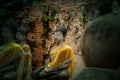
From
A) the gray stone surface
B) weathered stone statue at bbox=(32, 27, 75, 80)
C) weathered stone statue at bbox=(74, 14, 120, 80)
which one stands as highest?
weathered stone statue at bbox=(74, 14, 120, 80)

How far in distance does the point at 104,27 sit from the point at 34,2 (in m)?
6.46

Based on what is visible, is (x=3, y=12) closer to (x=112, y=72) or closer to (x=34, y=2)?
(x=34, y=2)

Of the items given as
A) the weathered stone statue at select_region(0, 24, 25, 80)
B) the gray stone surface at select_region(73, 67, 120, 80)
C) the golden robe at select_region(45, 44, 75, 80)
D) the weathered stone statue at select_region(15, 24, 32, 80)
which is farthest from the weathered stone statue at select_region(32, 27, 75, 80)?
the gray stone surface at select_region(73, 67, 120, 80)

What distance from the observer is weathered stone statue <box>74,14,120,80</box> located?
238 centimetres

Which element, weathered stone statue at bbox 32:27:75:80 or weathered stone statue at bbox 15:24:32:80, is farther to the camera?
weathered stone statue at bbox 15:24:32:80

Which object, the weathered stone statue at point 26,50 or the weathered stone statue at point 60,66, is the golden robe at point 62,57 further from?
the weathered stone statue at point 26,50

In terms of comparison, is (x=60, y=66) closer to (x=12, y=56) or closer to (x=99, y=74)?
(x=12, y=56)

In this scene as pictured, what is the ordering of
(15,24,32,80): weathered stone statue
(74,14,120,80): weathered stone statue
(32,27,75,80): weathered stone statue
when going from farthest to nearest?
(15,24,32,80): weathered stone statue
(32,27,75,80): weathered stone statue
(74,14,120,80): weathered stone statue

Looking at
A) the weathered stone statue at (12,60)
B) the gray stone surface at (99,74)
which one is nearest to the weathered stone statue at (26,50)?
the weathered stone statue at (12,60)

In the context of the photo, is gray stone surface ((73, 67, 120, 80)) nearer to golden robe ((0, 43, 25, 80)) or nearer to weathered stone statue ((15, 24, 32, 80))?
golden robe ((0, 43, 25, 80))

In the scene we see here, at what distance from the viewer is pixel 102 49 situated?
7.90ft

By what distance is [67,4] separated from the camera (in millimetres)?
8102

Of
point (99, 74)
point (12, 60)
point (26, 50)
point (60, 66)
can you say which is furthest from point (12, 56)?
point (99, 74)

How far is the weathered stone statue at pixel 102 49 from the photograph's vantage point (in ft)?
7.82
